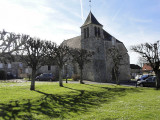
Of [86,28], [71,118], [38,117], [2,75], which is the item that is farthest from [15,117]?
[2,75]

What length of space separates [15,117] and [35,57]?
935cm

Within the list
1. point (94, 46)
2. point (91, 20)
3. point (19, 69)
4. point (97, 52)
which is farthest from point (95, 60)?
point (19, 69)

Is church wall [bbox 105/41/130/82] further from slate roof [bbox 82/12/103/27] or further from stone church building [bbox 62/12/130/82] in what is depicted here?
slate roof [bbox 82/12/103/27]

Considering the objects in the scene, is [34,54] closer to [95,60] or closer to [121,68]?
[95,60]

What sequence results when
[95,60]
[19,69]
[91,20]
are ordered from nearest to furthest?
[95,60] < [91,20] < [19,69]

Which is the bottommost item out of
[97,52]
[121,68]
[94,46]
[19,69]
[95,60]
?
[19,69]

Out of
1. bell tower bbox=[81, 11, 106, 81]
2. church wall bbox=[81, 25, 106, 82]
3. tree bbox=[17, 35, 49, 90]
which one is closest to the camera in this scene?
tree bbox=[17, 35, 49, 90]

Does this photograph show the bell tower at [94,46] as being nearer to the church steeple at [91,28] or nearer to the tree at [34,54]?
the church steeple at [91,28]

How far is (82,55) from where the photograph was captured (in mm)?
22609

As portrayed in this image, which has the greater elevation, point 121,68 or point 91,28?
point 91,28

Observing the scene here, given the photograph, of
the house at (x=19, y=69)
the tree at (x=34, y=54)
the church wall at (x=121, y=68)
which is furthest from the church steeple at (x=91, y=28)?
the tree at (x=34, y=54)

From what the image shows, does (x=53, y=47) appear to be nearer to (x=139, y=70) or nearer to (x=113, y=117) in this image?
(x=113, y=117)

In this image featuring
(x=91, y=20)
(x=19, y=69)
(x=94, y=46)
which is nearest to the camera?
(x=94, y=46)

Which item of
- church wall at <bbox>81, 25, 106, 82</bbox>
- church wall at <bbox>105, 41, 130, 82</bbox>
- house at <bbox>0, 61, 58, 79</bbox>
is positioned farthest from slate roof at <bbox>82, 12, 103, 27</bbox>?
house at <bbox>0, 61, 58, 79</bbox>
